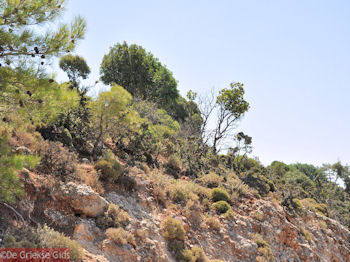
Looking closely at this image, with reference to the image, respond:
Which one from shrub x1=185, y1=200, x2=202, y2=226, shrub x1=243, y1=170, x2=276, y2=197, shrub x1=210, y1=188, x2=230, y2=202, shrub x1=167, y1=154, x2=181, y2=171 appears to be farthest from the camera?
shrub x1=243, y1=170, x2=276, y2=197

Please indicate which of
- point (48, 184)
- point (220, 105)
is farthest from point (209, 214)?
point (220, 105)

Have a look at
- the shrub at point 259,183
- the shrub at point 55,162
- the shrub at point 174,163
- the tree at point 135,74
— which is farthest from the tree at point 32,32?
the tree at point 135,74

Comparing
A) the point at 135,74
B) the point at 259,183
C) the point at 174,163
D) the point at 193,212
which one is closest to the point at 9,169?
the point at 193,212

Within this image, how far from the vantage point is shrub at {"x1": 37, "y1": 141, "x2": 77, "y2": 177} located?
773 centimetres

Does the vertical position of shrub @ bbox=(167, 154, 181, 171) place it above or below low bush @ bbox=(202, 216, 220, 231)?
above

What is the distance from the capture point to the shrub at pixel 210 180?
47.3ft

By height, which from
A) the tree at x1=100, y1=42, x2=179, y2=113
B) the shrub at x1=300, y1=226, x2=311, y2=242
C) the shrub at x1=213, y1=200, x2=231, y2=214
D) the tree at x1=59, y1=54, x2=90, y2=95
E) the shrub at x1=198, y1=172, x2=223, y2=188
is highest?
the tree at x1=100, y1=42, x2=179, y2=113

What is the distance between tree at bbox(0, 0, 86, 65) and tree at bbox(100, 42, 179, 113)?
20452 mm

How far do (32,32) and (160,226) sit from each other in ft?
23.1

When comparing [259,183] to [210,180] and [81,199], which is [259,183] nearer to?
[210,180]

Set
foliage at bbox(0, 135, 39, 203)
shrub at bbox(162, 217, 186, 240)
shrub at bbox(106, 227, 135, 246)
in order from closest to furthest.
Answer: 1. foliage at bbox(0, 135, 39, 203)
2. shrub at bbox(106, 227, 135, 246)
3. shrub at bbox(162, 217, 186, 240)

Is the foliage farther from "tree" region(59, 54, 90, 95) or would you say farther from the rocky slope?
"tree" region(59, 54, 90, 95)

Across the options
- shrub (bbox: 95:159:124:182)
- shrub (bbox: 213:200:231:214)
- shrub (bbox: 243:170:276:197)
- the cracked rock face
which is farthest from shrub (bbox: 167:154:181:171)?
the cracked rock face

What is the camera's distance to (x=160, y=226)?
9.11m
